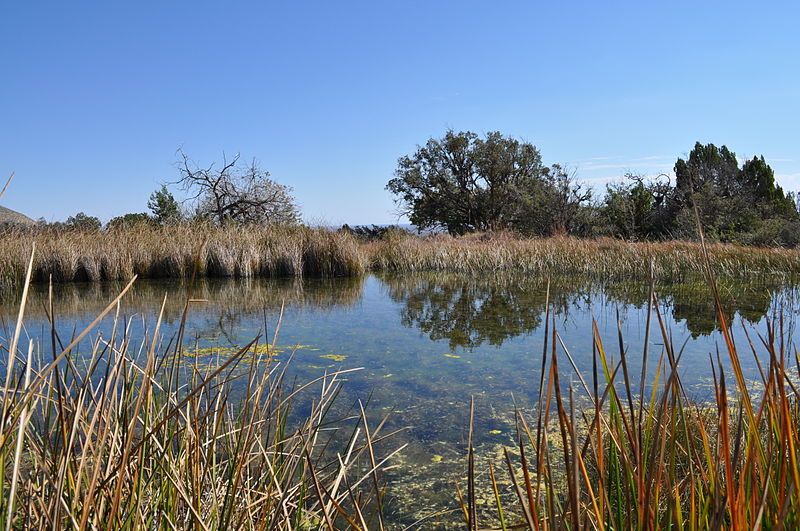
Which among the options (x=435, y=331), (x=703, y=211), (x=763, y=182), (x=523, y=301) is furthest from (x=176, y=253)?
(x=763, y=182)

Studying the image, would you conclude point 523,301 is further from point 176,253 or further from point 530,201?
point 530,201

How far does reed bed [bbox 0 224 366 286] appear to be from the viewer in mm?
9867

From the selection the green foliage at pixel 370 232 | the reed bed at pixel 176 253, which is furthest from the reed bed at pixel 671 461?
the green foliage at pixel 370 232

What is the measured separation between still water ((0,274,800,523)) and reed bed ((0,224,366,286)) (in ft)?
1.88

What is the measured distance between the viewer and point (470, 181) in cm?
2475

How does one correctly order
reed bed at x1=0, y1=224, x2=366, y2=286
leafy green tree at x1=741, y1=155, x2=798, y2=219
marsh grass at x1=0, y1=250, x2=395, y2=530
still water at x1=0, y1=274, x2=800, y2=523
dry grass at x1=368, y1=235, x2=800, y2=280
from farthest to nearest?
leafy green tree at x1=741, y1=155, x2=798, y2=219
dry grass at x1=368, y1=235, x2=800, y2=280
reed bed at x1=0, y1=224, x2=366, y2=286
still water at x1=0, y1=274, x2=800, y2=523
marsh grass at x1=0, y1=250, x2=395, y2=530

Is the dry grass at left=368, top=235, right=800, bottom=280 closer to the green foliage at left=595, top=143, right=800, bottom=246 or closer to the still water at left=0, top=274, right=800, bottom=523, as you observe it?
the still water at left=0, top=274, right=800, bottom=523

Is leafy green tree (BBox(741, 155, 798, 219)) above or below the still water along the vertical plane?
above

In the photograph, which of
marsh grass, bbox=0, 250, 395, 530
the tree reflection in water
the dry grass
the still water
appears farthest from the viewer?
the dry grass

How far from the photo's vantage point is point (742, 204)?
58.5 feet

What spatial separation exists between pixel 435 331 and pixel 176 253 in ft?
21.8

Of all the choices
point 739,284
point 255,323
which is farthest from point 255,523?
point 739,284

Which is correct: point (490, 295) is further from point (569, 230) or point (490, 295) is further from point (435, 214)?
point (435, 214)

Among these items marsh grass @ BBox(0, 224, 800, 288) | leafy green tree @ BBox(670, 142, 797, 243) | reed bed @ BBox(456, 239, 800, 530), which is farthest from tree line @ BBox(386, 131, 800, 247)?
reed bed @ BBox(456, 239, 800, 530)
